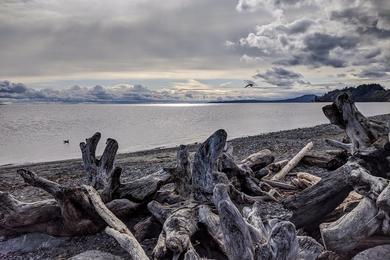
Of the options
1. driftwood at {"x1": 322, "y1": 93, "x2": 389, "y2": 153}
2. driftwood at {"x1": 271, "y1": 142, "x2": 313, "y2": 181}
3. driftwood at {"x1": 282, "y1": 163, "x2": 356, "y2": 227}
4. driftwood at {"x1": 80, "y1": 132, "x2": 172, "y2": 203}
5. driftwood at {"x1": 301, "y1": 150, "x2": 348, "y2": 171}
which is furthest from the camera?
driftwood at {"x1": 301, "y1": 150, "x2": 348, "y2": 171}

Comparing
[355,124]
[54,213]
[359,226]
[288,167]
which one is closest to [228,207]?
[359,226]

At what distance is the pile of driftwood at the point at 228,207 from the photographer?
4.45m

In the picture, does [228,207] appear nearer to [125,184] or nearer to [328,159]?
[125,184]

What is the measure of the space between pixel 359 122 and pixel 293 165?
3461 mm

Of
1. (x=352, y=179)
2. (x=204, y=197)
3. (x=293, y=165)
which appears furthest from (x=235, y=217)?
(x=293, y=165)

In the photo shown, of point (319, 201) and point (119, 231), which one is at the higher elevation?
point (319, 201)

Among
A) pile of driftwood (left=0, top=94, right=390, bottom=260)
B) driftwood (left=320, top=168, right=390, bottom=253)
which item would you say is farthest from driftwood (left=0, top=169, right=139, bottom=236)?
driftwood (left=320, top=168, right=390, bottom=253)

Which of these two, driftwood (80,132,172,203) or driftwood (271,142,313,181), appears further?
driftwood (271,142,313,181)

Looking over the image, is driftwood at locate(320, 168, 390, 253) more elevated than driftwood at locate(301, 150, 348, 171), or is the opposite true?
driftwood at locate(320, 168, 390, 253)

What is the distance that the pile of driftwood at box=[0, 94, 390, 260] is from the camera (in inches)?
175

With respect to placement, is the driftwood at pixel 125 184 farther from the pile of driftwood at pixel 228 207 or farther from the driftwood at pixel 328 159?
the driftwood at pixel 328 159

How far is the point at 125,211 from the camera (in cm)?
726

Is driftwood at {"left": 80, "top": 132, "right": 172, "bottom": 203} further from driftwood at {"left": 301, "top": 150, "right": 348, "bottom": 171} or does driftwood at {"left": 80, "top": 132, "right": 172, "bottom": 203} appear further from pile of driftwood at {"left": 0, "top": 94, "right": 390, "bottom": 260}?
driftwood at {"left": 301, "top": 150, "right": 348, "bottom": 171}

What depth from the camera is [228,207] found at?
397 centimetres
